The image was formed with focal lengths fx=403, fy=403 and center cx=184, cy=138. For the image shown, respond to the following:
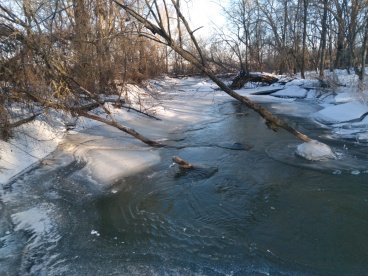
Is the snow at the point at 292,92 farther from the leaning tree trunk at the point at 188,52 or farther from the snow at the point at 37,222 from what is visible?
the snow at the point at 37,222

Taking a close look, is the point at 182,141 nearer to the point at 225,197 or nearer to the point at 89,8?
Answer: the point at 225,197

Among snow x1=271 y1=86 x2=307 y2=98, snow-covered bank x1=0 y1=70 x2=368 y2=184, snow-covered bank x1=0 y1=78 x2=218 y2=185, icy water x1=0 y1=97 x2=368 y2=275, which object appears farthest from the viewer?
snow x1=271 y1=86 x2=307 y2=98

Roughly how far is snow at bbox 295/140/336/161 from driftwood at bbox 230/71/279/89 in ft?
58.7

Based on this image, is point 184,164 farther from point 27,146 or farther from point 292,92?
point 292,92

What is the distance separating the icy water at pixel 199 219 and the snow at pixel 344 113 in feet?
12.0

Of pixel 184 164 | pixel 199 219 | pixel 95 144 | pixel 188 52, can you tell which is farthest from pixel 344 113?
pixel 199 219

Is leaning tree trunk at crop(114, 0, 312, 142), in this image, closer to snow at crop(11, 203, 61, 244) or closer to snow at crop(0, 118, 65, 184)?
snow at crop(11, 203, 61, 244)

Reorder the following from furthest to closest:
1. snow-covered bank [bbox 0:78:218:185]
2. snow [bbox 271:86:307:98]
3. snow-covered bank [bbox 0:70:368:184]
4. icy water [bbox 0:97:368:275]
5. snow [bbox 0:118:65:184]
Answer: snow [bbox 271:86:307:98]
snow-covered bank [bbox 0:70:368:184]
snow-covered bank [bbox 0:78:218:185]
snow [bbox 0:118:65:184]
icy water [bbox 0:97:368:275]

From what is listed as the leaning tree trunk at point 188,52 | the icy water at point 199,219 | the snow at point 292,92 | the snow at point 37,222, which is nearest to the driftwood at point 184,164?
the icy water at point 199,219

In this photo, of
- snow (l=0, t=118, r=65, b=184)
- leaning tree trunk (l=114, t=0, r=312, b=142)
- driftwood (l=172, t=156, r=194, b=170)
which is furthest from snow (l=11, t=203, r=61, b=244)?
leaning tree trunk (l=114, t=0, r=312, b=142)

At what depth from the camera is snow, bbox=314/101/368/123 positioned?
13297 mm

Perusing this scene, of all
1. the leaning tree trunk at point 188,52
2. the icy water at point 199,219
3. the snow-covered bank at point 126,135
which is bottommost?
the icy water at point 199,219

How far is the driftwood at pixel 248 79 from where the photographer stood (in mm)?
27016

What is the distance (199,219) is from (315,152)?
13.4 ft
